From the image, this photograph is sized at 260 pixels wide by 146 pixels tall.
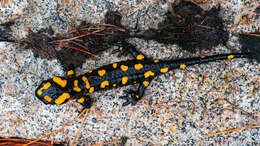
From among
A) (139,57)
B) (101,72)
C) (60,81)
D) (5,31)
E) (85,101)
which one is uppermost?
(5,31)

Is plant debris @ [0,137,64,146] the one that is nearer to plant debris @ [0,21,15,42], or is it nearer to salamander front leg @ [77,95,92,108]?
salamander front leg @ [77,95,92,108]

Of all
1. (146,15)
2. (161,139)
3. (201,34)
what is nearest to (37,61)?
(146,15)

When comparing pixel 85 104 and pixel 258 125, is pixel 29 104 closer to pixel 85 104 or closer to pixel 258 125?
pixel 85 104

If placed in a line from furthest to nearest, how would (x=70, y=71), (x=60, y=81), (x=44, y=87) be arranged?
(x=70, y=71) < (x=60, y=81) < (x=44, y=87)

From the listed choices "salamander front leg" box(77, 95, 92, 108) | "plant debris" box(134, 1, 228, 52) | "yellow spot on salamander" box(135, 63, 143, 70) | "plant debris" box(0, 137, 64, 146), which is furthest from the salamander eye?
"plant debris" box(134, 1, 228, 52)

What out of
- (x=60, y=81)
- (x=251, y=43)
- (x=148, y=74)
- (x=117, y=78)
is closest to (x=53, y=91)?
(x=60, y=81)

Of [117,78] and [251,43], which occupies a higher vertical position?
[251,43]

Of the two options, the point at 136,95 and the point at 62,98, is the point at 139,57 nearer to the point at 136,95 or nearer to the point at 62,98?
the point at 136,95
